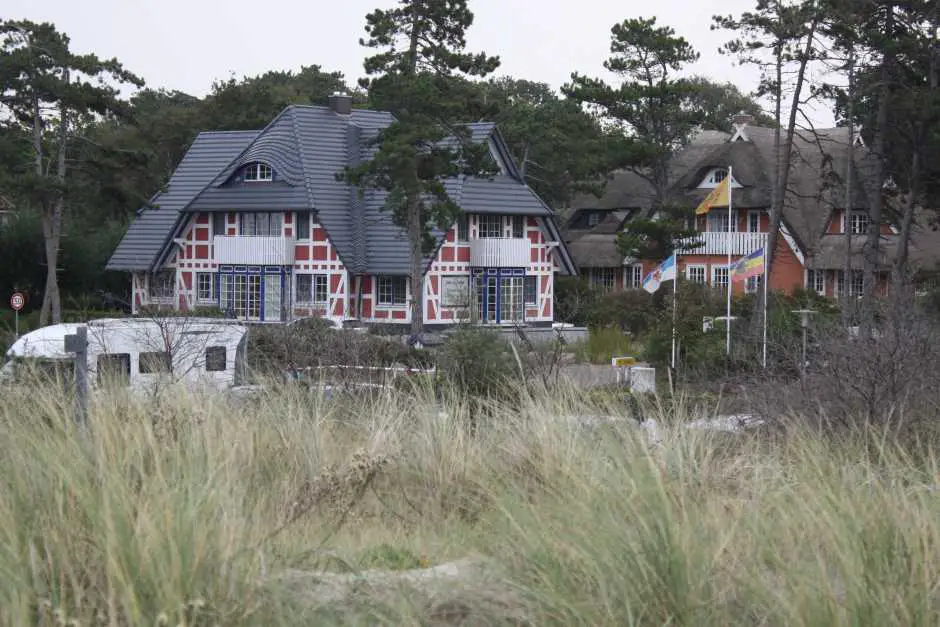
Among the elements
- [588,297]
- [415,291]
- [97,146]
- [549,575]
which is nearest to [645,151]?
[588,297]

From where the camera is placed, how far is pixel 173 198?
4597 cm

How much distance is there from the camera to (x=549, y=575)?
5.59 m

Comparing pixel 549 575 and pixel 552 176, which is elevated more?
pixel 552 176

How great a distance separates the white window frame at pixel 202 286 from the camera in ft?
145

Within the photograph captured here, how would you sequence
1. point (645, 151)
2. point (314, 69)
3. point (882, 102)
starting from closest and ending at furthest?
1. point (882, 102)
2. point (645, 151)
3. point (314, 69)

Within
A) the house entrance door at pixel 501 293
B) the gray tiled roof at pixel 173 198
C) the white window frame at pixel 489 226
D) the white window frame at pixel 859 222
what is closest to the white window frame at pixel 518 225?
the white window frame at pixel 489 226

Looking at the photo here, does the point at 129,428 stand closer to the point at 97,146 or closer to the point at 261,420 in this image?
the point at 261,420

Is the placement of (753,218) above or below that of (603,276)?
above

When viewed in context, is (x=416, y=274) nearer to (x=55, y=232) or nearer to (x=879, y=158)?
(x=55, y=232)

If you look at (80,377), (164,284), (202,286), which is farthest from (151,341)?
(164,284)

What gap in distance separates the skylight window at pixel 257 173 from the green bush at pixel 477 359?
87.9ft

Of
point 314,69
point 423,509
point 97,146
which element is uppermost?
point 314,69

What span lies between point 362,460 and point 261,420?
198cm

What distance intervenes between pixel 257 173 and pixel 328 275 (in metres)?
4.16
